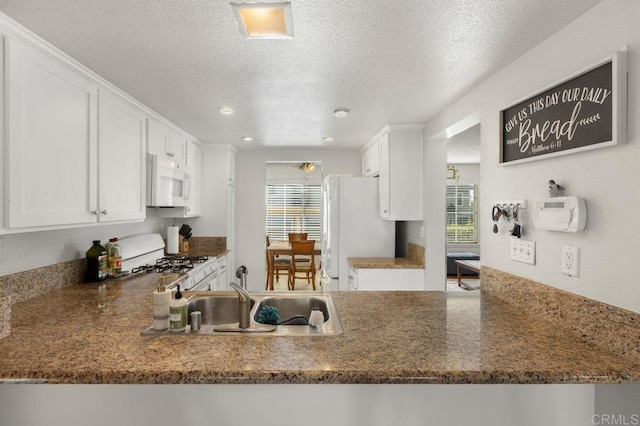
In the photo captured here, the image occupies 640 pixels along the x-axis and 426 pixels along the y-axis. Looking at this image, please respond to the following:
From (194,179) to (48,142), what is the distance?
2.41m

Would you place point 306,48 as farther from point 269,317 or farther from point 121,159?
point 121,159

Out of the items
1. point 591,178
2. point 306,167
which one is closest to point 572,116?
point 591,178

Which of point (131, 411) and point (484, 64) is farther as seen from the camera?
point (484, 64)

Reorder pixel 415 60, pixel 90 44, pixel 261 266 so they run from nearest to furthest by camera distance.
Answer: pixel 90 44, pixel 415 60, pixel 261 266

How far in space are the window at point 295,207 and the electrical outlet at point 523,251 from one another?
609cm

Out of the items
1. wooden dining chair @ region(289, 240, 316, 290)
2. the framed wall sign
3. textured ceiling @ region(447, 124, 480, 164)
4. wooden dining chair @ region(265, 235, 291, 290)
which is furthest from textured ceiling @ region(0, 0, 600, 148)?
wooden dining chair @ region(265, 235, 291, 290)

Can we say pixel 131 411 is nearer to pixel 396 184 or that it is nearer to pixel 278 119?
pixel 278 119

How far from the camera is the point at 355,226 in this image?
374cm

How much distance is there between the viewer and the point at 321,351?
4.00ft

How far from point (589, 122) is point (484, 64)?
0.72 metres

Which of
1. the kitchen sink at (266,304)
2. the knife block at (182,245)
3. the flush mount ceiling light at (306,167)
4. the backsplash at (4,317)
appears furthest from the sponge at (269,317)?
the flush mount ceiling light at (306,167)

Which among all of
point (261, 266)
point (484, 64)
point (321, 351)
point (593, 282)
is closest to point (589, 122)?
point (593, 282)

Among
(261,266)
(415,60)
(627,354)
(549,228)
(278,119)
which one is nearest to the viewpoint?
(627,354)

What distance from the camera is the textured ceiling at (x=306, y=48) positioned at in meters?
1.38
